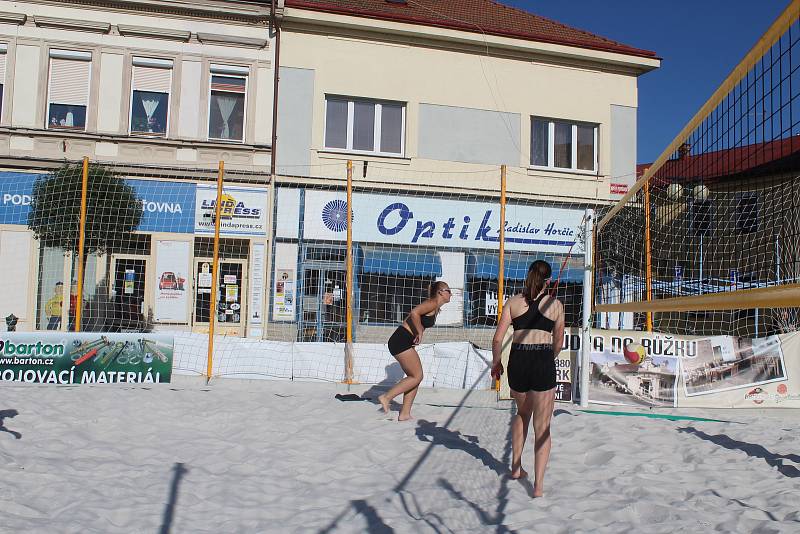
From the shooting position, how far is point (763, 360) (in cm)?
751

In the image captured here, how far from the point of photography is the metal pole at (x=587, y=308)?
7461mm

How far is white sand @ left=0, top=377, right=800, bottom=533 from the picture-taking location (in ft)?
11.9

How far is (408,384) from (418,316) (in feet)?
2.10

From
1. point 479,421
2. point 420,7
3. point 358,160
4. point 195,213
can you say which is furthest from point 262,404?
point 420,7

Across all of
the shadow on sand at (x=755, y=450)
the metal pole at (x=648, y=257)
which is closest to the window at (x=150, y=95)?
the metal pole at (x=648, y=257)

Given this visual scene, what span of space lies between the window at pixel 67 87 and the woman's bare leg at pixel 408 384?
10.8m

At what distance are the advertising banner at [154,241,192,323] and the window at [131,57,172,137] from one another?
2.53 meters

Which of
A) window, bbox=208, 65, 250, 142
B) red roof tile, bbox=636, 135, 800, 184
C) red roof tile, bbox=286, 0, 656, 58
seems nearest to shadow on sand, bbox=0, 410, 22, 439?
red roof tile, bbox=636, 135, 800, 184

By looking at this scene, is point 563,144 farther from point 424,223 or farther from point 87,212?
point 87,212

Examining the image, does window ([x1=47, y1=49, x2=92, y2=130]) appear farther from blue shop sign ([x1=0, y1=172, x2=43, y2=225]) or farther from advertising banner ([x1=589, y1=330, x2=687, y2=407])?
advertising banner ([x1=589, y1=330, x2=687, y2=407])

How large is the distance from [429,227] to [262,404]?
8.38m

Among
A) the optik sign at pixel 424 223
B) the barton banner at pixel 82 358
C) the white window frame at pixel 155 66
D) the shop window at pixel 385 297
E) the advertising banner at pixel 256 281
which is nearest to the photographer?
the barton banner at pixel 82 358

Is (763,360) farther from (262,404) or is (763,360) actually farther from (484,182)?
(484,182)

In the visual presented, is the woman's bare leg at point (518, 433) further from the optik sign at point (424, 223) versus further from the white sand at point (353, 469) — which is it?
the optik sign at point (424, 223)
